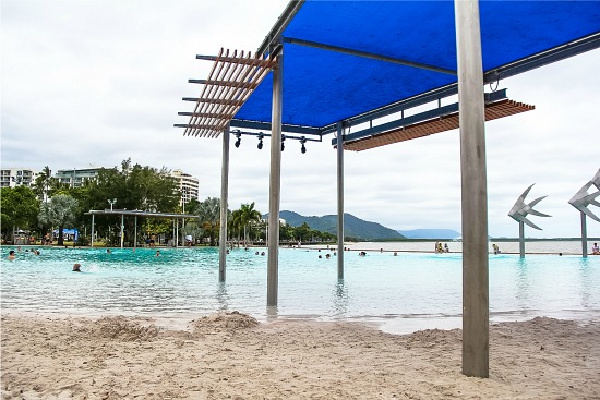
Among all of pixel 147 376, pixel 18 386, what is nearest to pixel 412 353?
pixel 147 376

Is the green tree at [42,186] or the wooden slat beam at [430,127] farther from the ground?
the green tree at [42,186]

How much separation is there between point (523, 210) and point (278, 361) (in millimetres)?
33676

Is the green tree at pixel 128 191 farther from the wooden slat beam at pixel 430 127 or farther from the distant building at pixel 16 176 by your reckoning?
the distant building at pixel 16 176

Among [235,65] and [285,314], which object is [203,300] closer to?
[285,314]

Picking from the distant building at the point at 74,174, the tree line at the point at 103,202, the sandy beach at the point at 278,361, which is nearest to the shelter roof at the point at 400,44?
the sandy beach at the point at 278,361

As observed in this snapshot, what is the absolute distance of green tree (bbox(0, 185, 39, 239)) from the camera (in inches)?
2162

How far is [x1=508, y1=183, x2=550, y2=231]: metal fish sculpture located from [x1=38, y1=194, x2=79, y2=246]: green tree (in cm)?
5091

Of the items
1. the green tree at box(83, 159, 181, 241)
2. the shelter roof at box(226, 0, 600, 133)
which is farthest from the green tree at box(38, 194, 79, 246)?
the shelter roof at box(226, 0, 600, 133)

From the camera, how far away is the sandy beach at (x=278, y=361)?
3.24 m

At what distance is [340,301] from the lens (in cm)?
926

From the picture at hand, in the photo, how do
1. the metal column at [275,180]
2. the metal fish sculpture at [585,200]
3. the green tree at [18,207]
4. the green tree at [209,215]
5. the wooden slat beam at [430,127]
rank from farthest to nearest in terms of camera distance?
the green tree at [209,215] → the green tree at [18,207] → the metal fish sculpture at [585,200] → the wooden slat beam at [430,127] → the metal column at [275,180]

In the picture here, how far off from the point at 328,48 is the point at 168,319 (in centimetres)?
517

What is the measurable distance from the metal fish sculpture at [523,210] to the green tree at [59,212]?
2004 inches

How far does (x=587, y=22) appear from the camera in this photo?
661cm
